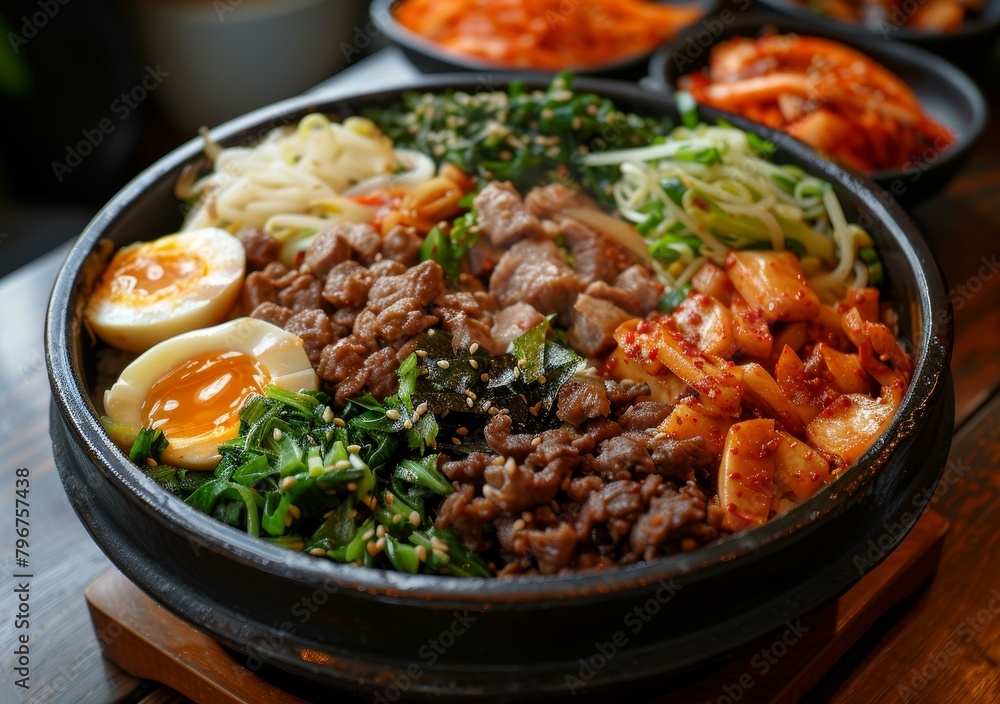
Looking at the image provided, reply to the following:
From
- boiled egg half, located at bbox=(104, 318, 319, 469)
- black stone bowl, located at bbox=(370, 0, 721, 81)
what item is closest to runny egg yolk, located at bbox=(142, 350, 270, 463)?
boiled egg half, located at bbox=(104, 318, 319, 469)

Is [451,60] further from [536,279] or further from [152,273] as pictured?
[152,273]

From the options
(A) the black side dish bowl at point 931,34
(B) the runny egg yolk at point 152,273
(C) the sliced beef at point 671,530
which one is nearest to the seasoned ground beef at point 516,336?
(C) the sliced beef at point 671,530

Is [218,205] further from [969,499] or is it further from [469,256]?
[969,499]

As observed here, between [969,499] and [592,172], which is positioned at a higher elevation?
[592,172]

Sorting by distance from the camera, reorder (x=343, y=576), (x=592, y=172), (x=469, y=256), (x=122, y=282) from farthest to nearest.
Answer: (x=592, y=172) → (x=469, y=256) → (x=122, y=282) → (x=343, y=576)

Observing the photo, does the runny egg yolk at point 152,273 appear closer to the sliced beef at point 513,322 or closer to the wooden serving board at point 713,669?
the wooden serving board at point 713,669

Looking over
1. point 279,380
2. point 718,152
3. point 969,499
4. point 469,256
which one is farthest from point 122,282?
point 969,499

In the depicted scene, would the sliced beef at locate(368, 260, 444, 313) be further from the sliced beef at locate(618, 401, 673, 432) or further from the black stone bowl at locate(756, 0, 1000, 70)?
the black stone bowl at locate(756, 0, 1000, 70)

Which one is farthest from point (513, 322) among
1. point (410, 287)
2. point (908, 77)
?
point (908, 77)
